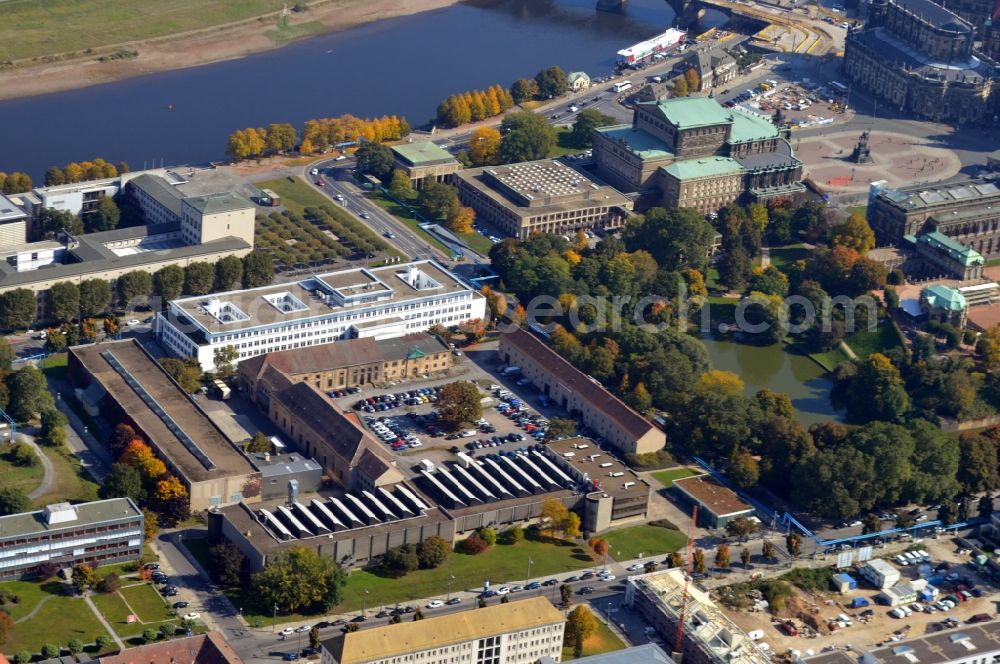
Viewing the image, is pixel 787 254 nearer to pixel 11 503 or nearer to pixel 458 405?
pixel 458 405

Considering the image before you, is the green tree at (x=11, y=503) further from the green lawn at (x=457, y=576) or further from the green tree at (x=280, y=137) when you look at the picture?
the green tree at (x=280, y=137)

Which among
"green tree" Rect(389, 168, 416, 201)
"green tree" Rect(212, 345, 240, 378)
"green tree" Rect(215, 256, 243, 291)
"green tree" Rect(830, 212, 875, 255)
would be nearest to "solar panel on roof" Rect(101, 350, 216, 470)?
"green tree" Rect(212, 345, 240, 378)

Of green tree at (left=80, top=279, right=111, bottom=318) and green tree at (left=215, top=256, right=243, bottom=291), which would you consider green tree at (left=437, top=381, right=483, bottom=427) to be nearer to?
green tree at (left=215, top=256, right=243, bottom=291)

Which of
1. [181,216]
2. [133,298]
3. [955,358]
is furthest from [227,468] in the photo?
[955,358]

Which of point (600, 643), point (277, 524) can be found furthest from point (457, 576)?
point (277, 524)

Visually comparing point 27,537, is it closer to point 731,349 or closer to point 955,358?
point 731,349
